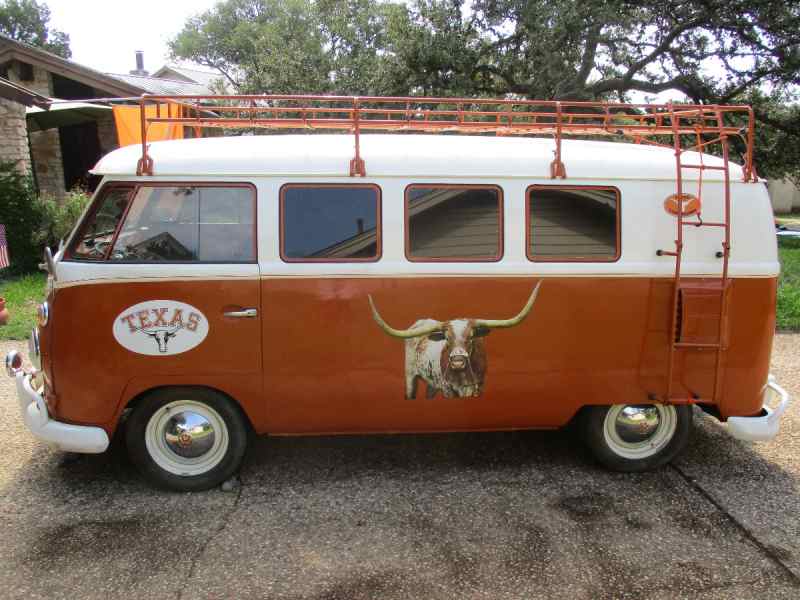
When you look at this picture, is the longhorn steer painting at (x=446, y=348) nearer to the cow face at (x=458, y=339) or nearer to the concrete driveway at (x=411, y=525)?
the cow face at (x=458, y=339)

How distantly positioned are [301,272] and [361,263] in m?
0.39

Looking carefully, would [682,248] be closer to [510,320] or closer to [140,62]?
[510,320]

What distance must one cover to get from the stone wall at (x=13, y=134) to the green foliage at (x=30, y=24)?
5199 centimetres

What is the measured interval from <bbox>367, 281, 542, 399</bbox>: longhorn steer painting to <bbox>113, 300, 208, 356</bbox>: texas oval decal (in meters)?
1.19

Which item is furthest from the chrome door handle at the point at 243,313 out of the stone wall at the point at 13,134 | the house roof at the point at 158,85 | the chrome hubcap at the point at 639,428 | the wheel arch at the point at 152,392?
the house roof at the point at 158,85

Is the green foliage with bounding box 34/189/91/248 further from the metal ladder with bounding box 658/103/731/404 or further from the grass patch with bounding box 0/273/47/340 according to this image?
the metal ladder with bounding box 658/103/731/404

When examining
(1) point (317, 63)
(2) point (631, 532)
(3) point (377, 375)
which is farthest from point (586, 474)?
(1) point (317, 63)

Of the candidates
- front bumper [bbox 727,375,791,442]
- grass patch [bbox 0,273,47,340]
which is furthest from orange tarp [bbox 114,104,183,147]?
front bumper [bbox 727,375,791,442]

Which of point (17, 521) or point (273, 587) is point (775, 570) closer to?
point (273, 587)

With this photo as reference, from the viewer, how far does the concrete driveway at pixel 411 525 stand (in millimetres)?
3324

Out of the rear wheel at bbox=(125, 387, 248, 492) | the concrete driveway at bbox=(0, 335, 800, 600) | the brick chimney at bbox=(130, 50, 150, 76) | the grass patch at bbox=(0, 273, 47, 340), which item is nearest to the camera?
the concrete driveway at bbox=(0, 335, 800, 600)

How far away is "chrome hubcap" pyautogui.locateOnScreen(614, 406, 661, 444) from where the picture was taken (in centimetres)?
444

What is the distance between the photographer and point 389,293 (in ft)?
13.2

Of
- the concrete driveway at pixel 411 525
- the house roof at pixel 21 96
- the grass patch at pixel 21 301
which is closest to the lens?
the concrete driveway at pixel 411 525
